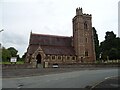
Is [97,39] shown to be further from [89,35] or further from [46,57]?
[46,57]

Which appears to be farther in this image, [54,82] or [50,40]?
[50,40]

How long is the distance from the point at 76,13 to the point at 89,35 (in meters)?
9.74

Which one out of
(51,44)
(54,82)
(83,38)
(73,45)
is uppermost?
(83,38)

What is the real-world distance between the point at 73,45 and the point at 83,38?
5732mm

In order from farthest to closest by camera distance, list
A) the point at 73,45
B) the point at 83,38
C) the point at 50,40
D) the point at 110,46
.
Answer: the point at 110,46 → the point at 73,45 → the point at 50,40 → the point at 83,38

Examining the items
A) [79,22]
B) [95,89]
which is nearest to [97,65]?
[79,22]

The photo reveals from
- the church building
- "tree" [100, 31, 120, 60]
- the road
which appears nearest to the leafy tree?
"tree" [100, 31, 120, 60]

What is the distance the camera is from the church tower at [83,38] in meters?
81.1

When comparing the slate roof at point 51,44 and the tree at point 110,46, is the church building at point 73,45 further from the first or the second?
the tree at point 110,46

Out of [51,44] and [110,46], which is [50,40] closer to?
[51,44]

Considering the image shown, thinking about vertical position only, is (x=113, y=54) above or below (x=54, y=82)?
above

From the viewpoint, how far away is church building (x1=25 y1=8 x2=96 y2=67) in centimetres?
7812

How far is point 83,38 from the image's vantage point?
270ft

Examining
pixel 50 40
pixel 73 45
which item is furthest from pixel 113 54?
pixel 50 40
